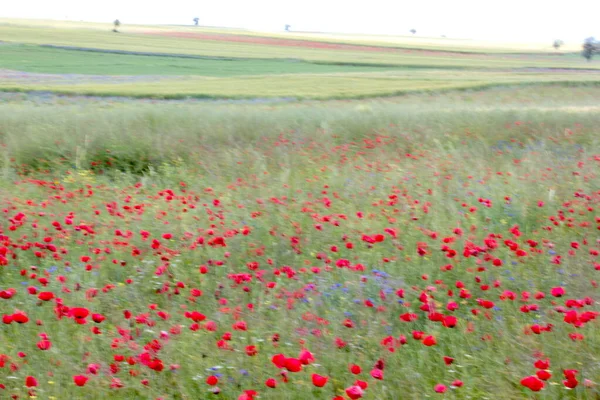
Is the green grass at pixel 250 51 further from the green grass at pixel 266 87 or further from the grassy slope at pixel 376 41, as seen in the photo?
the green grass at pixel 266 87

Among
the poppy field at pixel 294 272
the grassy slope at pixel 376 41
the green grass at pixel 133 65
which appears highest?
Answer: the grassy slope at pixel 376 41

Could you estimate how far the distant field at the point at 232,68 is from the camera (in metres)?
24.3

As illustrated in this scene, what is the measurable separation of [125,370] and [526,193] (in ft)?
13.0

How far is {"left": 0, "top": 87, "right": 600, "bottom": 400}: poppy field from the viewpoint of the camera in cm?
265

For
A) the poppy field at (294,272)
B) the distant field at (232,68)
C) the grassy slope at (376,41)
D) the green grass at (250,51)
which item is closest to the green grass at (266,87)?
the distant field at (232,68)

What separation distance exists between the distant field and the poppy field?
14.0 meters

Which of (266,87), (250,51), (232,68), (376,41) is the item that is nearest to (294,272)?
(266,87)

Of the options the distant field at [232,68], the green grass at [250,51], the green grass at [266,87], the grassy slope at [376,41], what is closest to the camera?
the green grass at [266,87]

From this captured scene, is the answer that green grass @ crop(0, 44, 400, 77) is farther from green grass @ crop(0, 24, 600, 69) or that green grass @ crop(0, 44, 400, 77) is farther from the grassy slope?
the grassy slope

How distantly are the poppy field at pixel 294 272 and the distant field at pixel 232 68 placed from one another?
14.0 meters

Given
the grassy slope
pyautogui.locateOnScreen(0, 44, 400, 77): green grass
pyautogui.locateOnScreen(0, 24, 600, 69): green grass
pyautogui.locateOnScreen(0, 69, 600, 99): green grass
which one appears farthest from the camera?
the grassy slope

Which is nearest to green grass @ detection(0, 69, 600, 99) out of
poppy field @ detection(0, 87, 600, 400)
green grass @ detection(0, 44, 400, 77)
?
green grass @ detection(0, 44, 400, 77)

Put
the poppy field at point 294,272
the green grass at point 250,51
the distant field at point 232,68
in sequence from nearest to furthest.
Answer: the poppy field at point 294,272 < the distant field at point 232,68 < the green grass at point 250,51

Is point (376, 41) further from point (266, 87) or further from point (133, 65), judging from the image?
point (266, 87)
